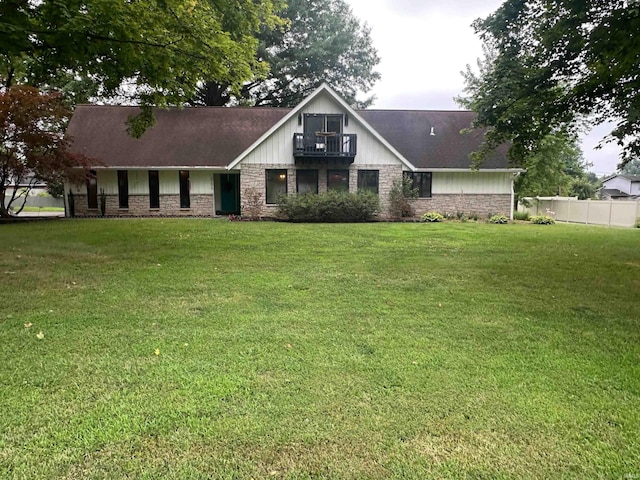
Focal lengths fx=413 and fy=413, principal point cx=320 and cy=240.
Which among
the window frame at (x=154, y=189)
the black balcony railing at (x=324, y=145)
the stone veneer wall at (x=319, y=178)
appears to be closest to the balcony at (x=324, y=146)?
the black balcony railing at (x=324, y=145)

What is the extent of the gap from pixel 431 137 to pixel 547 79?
1230 centimetres

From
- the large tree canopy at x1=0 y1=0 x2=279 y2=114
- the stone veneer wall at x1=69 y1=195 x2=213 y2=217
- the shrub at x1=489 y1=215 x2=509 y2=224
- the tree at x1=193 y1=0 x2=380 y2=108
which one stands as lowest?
the shrub at x1=489 y1=215 x2=509 y2=224

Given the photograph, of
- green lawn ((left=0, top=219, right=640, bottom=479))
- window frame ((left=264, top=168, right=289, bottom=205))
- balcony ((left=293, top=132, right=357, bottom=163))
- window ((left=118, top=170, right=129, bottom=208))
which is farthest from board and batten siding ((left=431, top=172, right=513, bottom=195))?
window ((left=118, top=170, right=129, bottom=208))

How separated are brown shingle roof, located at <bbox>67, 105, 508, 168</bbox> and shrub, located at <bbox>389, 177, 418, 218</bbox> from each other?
160cm

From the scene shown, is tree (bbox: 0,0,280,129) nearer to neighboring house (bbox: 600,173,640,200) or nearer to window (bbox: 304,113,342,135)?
window (bbox: 304,113,342,135)

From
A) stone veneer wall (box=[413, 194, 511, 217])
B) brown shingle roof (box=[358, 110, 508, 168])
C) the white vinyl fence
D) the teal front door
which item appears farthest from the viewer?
the white vinyl fence

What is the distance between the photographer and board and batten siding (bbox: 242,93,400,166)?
18953mm

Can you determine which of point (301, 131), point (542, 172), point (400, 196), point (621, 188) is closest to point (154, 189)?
point (301, 131)

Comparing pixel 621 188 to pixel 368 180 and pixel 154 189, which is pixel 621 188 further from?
pixel 154 189

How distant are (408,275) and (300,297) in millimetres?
2295

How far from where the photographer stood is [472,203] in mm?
21078

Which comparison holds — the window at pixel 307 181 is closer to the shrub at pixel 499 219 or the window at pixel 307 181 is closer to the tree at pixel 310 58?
the shrub at pixel 499 219

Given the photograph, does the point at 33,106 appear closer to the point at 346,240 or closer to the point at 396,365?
the point at 346,240

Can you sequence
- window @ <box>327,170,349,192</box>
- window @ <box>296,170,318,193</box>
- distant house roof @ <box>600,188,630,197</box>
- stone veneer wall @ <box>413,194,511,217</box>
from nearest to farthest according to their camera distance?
window @ <box>296,170,318,193</box> → window @ <box>327,170,349,192</box> → stone veneer wall @ <box>413,194,511,217</box> → distant house roof @ <box>600,188,630,197</box>
